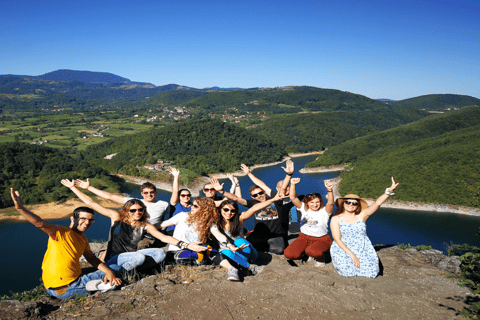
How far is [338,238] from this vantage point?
5.95 meters

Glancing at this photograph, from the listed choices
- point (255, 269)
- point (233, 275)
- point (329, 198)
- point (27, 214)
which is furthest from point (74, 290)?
point (329, 198)

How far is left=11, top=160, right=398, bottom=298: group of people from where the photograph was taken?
4.76 m

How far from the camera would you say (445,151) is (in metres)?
67.2

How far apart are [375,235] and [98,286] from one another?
47842 mm

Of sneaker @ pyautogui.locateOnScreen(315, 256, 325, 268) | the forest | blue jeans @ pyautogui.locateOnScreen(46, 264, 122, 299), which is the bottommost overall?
the forest

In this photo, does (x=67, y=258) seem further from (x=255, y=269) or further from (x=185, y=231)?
(x=255, y=269)

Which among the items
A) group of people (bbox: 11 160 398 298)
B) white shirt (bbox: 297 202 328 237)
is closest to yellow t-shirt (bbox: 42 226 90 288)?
group of people (bbox: 11 160 398 298)

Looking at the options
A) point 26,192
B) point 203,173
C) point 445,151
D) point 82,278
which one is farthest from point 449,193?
point 26,192

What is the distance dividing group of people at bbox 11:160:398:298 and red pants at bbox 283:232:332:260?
0.02m

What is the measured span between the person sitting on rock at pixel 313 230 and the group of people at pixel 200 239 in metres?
0.02

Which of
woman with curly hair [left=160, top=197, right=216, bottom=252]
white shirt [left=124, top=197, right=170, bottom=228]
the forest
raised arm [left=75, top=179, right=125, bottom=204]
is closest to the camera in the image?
woman with curly hair [left=160, top=197, right=216, bottom=252]

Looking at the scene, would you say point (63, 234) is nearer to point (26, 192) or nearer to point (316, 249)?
point (316, 249)

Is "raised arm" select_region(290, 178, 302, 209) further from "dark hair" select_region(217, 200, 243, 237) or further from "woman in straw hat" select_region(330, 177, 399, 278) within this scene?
"dark hair" select_region(217, 200, 243, 237)

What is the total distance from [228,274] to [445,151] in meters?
77.0
